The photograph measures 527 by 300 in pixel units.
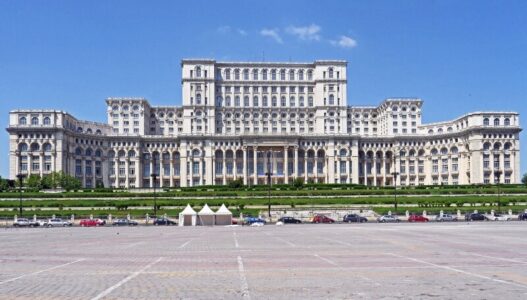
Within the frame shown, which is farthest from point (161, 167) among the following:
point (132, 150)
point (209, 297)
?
point (209, 297)

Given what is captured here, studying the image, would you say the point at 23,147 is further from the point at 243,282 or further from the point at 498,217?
the point at 243,282

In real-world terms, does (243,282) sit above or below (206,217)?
above

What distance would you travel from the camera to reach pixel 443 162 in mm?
146875

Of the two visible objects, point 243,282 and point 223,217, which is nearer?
point 243,282

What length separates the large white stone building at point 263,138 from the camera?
5369 inches

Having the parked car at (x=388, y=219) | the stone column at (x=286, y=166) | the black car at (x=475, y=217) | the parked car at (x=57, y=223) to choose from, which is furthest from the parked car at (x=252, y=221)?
the stone column at (x=286, y=166)

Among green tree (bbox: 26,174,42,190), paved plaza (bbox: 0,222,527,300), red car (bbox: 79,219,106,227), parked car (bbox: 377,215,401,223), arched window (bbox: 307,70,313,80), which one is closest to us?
paved plaza (bbox: 0,222,527,300)

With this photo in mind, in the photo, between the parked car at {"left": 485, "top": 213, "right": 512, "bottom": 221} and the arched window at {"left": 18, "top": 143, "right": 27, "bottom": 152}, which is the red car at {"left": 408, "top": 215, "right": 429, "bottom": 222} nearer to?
the parked car at {"left": 485, "top": 213, "right": 512, "bottom": 221}

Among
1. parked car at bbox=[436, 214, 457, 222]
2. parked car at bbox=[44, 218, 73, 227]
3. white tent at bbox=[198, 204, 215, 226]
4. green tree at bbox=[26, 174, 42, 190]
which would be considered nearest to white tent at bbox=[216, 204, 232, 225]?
white tent at bbox=[198, 204, 215, 226]

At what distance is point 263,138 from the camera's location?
145 metres

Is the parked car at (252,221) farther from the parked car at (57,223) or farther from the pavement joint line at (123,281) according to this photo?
the pavement joint line at (123,281)

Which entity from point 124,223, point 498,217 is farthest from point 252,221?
point 498,217

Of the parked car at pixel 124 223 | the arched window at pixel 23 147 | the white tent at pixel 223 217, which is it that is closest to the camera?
the white tent at pixel 223 217

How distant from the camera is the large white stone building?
13638 centimetres
